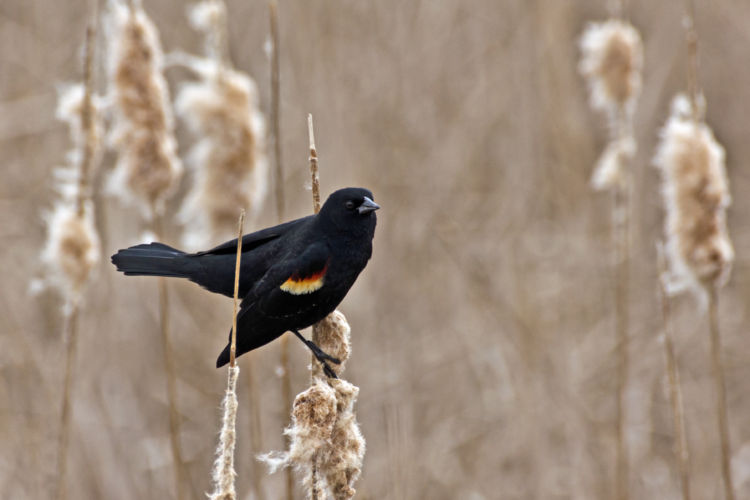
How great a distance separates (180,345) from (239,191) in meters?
1.77

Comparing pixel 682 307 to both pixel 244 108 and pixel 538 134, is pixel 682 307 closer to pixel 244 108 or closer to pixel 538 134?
pixel 538 134

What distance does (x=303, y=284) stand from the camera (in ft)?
6.65

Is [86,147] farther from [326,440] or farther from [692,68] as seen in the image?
[692,68]

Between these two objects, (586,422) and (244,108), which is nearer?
(244,108)

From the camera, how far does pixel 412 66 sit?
4.21 meters

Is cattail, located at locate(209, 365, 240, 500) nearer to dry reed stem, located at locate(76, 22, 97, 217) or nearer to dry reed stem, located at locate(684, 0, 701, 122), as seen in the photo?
dry reed stem, located at locate(76, 22, 97, 217)

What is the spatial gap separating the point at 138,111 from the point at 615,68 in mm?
1681

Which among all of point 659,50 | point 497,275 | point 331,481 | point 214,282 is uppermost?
point 659,50

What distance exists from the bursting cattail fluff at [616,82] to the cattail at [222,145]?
4.12 ft

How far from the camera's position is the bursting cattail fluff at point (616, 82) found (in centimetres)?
274

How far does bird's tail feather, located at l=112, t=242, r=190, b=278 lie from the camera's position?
2242mm

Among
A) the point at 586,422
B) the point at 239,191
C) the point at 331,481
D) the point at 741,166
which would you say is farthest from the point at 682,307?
the point at 331,481

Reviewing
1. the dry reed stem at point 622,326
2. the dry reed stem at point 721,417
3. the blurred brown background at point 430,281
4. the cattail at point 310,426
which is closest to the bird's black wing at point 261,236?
the cattail at point 310,426

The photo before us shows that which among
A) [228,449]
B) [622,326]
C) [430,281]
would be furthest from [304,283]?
[430,281]
